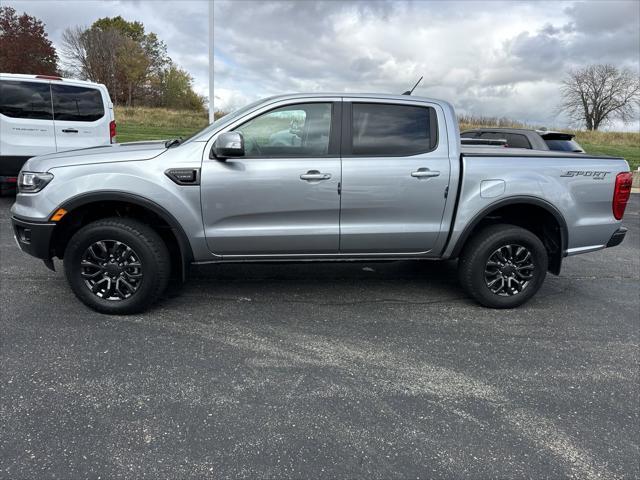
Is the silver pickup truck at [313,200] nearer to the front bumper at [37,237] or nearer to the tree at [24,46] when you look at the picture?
the front bumper at [37,237]

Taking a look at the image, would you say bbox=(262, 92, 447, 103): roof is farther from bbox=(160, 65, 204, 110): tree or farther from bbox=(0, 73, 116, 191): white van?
bbox=(160, 65, 204, 110): tree

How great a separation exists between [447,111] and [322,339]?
2.31 m

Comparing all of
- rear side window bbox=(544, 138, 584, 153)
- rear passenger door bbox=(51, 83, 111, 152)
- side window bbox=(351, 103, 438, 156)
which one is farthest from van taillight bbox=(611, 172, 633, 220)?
rear passenger door bbox=(51, 83, 111, 152)

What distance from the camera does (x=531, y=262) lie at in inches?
169

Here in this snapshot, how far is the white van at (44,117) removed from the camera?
768cm

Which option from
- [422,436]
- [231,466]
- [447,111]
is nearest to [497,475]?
[422,436]

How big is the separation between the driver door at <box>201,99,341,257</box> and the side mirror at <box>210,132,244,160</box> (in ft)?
0.41

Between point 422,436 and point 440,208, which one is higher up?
point 440,208

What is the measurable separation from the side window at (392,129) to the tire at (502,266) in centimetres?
99

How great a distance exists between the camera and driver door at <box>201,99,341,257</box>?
3.76 m

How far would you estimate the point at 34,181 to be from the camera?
12.2ft

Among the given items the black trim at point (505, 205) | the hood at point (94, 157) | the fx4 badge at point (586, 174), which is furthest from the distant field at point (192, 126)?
the fx4 badge at point (586, 174)

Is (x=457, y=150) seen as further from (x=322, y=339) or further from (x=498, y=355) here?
(x=322, y=339)

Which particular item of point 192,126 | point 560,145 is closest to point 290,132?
point 560,145
